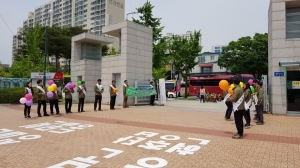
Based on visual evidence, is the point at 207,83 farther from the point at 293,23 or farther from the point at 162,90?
the point at 293,23

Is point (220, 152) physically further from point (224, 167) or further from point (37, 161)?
point (37, 161)

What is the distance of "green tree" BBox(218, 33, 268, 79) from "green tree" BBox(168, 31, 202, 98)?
15.0 metres

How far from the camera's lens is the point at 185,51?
3083 centimetres

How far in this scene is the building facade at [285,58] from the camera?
1244 cm

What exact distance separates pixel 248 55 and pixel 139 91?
102ft

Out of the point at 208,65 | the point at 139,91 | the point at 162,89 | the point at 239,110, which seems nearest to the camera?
the point at 239,110

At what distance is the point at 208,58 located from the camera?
203ft

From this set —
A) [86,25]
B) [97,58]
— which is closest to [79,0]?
[86,25]

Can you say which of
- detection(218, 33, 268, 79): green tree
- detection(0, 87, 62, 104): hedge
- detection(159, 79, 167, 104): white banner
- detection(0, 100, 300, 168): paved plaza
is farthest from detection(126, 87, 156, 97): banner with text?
detection(218, 33, 268, 79): green tree

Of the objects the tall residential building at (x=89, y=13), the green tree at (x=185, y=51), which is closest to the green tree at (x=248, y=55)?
the green tree at (x=185, y=51)

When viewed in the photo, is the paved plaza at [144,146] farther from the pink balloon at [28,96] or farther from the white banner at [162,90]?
the white banner at [162,90]

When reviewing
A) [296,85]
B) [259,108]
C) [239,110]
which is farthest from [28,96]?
[296,85]

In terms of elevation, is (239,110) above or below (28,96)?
below

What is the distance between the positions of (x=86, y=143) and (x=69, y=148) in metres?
0.57
